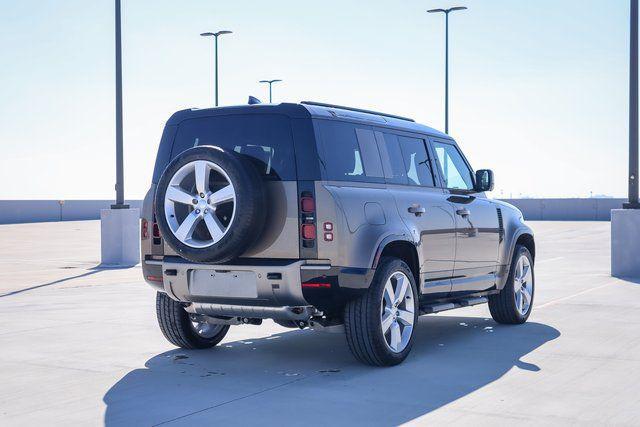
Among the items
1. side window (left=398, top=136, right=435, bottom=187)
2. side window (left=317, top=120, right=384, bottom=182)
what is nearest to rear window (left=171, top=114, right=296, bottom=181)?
side window (left=317, top=120, right=384, bottom=182)

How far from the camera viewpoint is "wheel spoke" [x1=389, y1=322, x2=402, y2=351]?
275 inches

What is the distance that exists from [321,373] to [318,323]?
37 cm

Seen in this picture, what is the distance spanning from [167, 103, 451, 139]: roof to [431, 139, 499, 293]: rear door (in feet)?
2.48

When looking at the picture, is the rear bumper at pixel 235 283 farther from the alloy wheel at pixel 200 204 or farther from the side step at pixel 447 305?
the side step at pixel 447 305

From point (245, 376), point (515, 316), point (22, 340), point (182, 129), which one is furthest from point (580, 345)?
point (22, 340)

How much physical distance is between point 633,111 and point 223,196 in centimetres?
1131

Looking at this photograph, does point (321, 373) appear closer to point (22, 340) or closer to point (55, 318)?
point (22, 340)

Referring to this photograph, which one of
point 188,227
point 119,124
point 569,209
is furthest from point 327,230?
point 569,209

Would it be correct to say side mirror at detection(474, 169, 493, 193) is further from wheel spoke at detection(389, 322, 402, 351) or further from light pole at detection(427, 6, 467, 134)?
light pole at detection(427, 6, 467, 134)

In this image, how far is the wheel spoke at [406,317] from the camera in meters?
7.11

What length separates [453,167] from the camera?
8.74m

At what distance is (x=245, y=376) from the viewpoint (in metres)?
6.57

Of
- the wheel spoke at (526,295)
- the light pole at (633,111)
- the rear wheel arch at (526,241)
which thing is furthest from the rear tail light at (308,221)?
the light pole at (633,111)

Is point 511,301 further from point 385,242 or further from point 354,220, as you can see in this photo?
point 354,220
